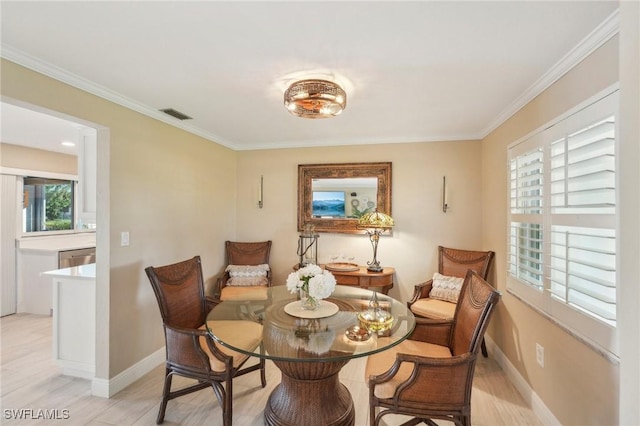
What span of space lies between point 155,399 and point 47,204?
4223mm

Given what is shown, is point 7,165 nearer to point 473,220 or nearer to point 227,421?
point 227,421

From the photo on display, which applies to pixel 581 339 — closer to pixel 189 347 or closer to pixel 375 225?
pixel 375 225

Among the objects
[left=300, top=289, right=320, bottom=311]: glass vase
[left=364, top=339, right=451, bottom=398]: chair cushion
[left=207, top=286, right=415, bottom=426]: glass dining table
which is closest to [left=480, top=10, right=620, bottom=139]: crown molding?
A: [left=207, top=286, right=415, bottom=426]: glass dining table

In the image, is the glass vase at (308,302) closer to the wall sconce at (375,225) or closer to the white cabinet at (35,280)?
the wall sconce at (375,225)

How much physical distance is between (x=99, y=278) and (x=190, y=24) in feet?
6.67

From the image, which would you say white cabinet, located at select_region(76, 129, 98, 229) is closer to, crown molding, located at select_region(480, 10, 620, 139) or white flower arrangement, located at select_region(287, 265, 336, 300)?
white flower arrangement, located at select_region(287, 265, 336, 300)

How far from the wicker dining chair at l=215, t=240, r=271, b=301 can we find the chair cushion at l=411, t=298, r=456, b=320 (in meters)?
1.60

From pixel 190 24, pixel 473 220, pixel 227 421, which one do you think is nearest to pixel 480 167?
pixel 473 220

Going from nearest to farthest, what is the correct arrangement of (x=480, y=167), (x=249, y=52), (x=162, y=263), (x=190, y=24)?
(x=190, y=24), (x=249, y=52), (x=162, y=263), (x=480, y=167)

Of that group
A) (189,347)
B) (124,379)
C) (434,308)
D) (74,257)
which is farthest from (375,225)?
(74,257)

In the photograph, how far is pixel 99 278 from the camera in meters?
2.29

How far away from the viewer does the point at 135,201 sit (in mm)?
2520

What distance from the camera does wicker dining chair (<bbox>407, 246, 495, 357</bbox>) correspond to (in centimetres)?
283

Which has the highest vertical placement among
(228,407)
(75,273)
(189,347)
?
(75,273)
